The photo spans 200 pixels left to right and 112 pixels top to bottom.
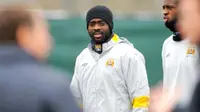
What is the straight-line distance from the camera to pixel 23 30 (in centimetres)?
350

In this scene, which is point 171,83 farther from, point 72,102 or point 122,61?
point 72,102

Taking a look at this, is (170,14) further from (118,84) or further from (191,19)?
(191,19)

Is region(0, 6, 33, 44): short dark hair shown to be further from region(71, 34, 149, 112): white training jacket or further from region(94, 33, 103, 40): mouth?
region(94, 33, 103, 40): mouth

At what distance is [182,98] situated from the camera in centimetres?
355

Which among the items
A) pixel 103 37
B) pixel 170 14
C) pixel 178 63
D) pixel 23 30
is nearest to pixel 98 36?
pixel 103 37

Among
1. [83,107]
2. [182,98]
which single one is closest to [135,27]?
[83,107]

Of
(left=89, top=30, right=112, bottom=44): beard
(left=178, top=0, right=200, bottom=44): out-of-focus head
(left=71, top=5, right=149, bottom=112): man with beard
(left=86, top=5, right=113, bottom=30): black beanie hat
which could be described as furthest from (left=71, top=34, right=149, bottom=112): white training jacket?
(left=178, top=0, right=200, bottom=44): out-of-focus head

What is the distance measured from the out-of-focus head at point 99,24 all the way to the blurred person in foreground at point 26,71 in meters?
4.39

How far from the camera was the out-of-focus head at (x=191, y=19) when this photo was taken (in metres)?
3.45

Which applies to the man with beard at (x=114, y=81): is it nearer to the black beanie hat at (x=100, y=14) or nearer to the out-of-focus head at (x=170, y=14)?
the black beanie hat at (x=100, y=14)

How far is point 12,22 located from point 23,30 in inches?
2.5

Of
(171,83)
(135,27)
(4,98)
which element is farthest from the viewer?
(135,27)

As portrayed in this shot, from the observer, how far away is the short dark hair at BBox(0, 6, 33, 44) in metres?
3.50

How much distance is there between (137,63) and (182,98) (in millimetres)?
4162
